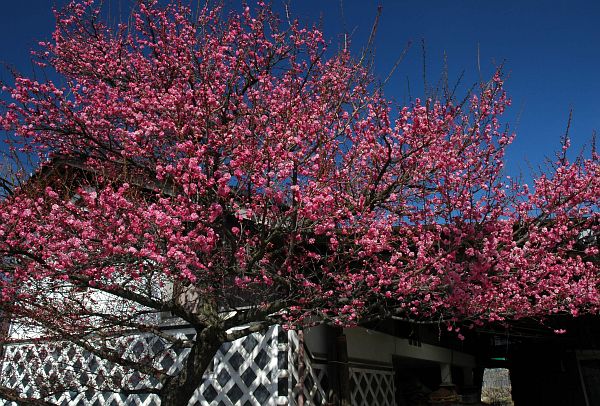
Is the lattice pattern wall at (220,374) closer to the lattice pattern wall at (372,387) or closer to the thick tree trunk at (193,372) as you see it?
the lattice pattern wall at (372,387)

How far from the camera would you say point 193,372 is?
5.24m

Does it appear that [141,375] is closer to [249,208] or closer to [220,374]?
[220,374]

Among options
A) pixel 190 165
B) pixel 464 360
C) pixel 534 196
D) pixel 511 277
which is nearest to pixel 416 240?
pixel 511 277

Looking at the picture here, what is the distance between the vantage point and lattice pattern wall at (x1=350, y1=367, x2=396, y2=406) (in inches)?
302

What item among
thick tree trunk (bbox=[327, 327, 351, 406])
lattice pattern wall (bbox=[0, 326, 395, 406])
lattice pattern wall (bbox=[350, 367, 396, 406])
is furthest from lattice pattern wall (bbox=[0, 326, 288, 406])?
lattice pattern wall (bbox=[350, 367, 396, 406])

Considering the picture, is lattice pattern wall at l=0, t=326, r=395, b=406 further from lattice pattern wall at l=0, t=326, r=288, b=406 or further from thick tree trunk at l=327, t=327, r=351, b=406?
thick tree trunk at l=327, t=327, r=351, b=406

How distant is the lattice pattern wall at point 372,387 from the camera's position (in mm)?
7678

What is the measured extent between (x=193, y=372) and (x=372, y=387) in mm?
4120

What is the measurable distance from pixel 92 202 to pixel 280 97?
125 inches

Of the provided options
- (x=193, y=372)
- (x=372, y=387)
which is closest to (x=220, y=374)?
(x=193, y=372)

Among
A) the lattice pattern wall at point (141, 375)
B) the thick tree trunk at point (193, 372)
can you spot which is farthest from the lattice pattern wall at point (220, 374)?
the thick tree trunk at point (193, 372)

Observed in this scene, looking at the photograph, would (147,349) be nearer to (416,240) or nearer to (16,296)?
(16,296)

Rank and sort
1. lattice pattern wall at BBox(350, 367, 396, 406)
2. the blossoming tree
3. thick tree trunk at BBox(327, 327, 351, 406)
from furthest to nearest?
1. lattice pattern wall at BBox(350, 367, 396, 406)
2. thick tree trunk at BBox(327, 327, 351, 406)
3. the blossoming tree

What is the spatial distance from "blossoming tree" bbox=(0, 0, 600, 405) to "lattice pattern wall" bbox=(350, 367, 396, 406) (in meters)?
2.05
